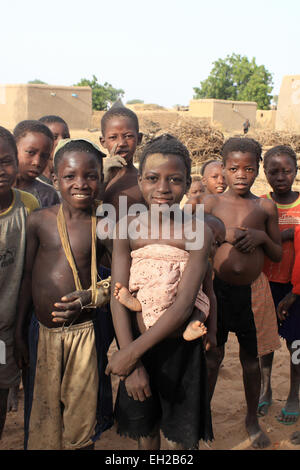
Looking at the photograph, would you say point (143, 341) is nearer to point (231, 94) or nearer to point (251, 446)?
point (251, 446)

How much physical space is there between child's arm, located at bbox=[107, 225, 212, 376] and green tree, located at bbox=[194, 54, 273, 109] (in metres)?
36.3

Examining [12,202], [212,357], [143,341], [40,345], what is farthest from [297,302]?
[12,202]

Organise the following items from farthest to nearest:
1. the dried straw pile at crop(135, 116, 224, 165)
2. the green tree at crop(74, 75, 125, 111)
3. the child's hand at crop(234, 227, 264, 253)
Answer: the green tree at crop(74, 75, 125, 111)
the dried straw pile at crop(135, 116, 224, 165)
the child's hand at crop(234, 227, 264, 253)

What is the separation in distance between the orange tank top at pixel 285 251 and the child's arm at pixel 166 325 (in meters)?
1.17

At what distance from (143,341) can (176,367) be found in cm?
23

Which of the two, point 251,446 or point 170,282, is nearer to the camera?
point 170,282

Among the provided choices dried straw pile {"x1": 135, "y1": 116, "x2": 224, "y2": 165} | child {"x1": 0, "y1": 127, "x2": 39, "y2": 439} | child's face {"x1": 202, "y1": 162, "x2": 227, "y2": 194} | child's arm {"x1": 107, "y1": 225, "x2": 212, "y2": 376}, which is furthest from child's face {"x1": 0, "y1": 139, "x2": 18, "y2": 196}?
dried straw pile {"x1": 135, "y1": 116, "x2": 224, "y2": 165}

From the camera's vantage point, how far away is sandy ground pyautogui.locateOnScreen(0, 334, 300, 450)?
8.60 ft

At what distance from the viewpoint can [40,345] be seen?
80.9 inches

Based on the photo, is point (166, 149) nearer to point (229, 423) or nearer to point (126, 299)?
point (126, 299)

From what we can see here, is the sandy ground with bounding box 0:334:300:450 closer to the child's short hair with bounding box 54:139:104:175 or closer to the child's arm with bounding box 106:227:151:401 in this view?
the child's arm with bounding box 106:227:151:401

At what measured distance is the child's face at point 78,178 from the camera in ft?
6.61

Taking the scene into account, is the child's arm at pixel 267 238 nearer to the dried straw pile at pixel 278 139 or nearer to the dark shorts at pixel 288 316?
the dark shorts at pixel 288 316

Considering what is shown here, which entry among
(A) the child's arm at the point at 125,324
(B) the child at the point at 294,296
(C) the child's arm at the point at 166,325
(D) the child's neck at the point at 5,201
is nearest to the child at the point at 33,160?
(D) the child's neck at the point at 5,201
